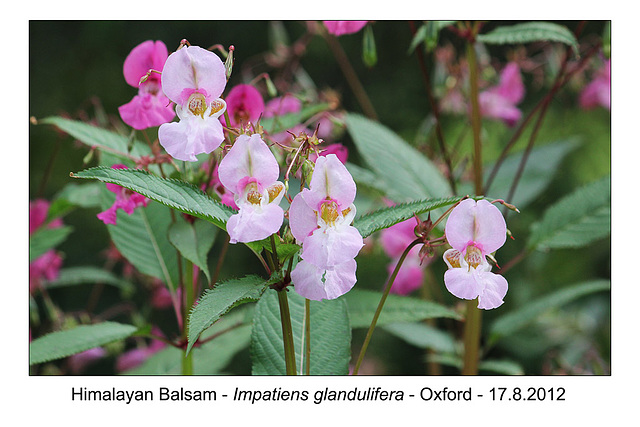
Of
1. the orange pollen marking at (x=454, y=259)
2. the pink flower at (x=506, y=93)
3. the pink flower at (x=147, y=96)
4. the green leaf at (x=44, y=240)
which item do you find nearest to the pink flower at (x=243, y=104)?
the pink flower at (x=147, y=96)

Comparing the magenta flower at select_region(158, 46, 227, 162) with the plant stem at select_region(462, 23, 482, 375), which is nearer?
the magenta flower at select_region(158, 46, 227, 162)

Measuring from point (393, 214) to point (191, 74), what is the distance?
0.22 metres

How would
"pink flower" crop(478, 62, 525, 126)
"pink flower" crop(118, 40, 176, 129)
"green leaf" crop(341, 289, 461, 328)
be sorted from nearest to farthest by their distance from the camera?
"pink flower" crop(118, 40, 176, 129) < "green leaf" crop(341, 289, 461, 328) < "pink flower" crop(478, 62, 525, 126)

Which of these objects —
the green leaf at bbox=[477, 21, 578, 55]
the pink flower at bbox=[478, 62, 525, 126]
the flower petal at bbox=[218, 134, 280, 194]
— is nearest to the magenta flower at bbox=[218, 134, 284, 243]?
the flower petal at bbox=[218, 134, 280, 194]

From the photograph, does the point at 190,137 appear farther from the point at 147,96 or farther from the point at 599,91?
the point at 599,91

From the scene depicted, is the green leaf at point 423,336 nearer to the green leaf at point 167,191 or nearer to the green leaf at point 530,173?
the green leaf at point 530,173

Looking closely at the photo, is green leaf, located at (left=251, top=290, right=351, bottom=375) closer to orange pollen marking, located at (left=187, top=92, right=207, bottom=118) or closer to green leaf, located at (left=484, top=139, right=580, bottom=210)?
orange pollen marking, located at (left=187, top=92, right=207, bottom=118)

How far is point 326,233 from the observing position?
0.48m

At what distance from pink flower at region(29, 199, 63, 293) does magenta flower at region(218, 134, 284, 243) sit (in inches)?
25.4

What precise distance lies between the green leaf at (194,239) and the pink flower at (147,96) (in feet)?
0.38

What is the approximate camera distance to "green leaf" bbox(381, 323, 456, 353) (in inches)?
40.8

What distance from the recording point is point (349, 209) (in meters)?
0.51

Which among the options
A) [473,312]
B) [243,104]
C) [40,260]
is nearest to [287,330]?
[243,104]

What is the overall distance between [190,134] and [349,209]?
149mm
